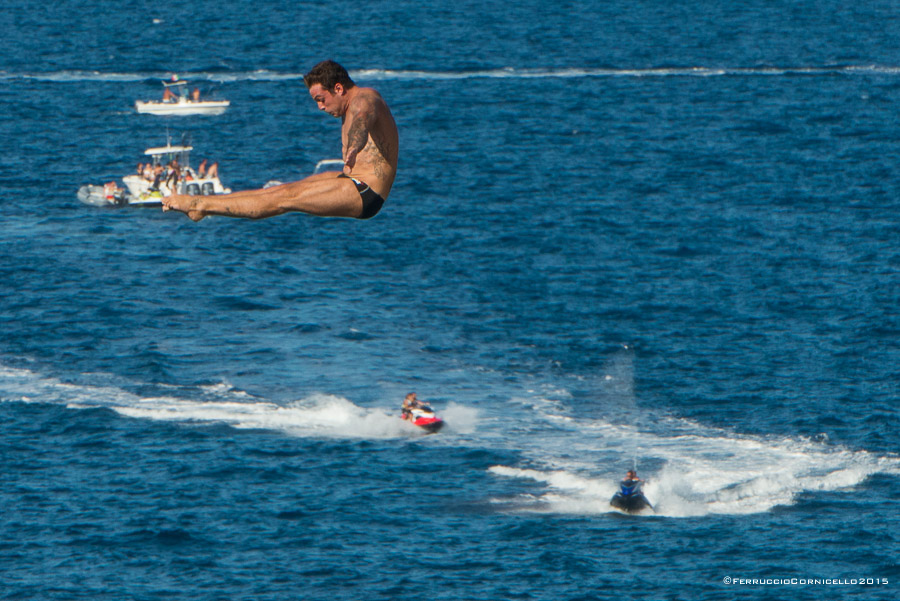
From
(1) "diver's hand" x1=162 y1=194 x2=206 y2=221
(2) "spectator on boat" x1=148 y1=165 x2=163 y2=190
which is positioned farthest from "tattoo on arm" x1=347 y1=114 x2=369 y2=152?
(2) "spectator on boat" x1=148 y1=165 x2=163 y2=190

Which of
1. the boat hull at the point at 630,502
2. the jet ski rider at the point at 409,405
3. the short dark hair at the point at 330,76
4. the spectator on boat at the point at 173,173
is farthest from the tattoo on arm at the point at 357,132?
the spectator on boat at the point at 173,173

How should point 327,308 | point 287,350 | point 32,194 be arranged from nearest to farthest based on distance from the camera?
point 287,350
point 327,308
point 32,194

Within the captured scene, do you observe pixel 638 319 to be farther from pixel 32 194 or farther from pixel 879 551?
pixel 32 194

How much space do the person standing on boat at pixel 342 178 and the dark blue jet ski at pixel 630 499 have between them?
78525 millimetres

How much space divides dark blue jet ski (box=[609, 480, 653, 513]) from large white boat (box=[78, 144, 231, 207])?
78.2 m

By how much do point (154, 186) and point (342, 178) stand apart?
15110 cm

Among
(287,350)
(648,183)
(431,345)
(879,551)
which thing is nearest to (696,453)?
(879,551)

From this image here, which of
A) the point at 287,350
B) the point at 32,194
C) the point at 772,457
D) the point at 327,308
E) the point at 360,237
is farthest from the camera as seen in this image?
the point at 32,194

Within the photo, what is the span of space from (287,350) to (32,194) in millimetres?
61903

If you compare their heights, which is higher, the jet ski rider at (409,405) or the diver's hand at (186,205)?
the jet ski rider at (409,405)

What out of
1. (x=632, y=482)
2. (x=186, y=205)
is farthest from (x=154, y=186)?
(x=186, y=205)

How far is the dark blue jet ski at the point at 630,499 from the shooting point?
353ft

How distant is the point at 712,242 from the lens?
6629 inches

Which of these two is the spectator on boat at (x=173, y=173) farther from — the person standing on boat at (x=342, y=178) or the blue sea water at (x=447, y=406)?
the person standing on boat at (x=342, y=178)
